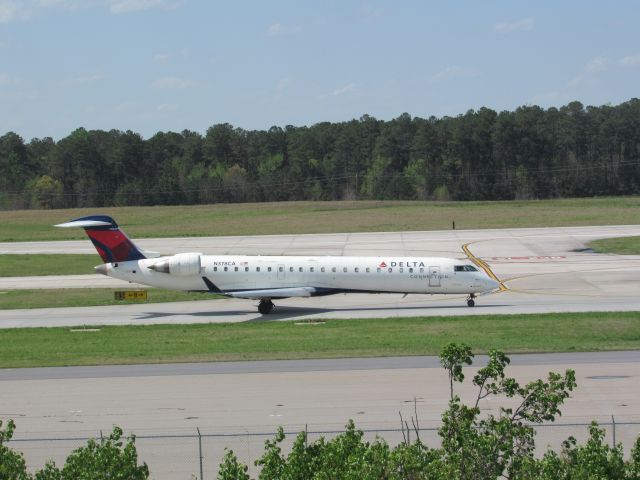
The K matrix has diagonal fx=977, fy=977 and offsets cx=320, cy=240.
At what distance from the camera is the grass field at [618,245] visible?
63.6 m

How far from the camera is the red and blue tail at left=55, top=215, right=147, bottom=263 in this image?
44.0m

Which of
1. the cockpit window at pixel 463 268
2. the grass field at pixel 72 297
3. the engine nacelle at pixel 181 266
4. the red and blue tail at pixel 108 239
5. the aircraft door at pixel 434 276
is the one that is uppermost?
the red and blue tail at pixel 108 239

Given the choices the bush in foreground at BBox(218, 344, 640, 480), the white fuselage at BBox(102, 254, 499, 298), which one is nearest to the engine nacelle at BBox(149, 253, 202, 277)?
the white fuselage at BBox(102, 254, 499, 298)

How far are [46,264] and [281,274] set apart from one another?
28.6m

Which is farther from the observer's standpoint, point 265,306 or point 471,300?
point 265,306

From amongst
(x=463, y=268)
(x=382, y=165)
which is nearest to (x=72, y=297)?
(x=463, y=268)

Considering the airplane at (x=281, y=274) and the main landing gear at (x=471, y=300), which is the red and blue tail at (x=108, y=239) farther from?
the main landing gear at (x=471, y=300)

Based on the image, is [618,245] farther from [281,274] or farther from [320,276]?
[281,274]

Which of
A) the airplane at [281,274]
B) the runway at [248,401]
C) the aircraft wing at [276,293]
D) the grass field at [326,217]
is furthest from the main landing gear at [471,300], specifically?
the grass field at [326,217]

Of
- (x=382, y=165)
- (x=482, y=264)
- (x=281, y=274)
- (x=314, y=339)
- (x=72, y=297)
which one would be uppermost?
(x=382, y=165)

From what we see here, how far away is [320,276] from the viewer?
43125 millimetres

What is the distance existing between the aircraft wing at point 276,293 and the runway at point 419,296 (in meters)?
0.97

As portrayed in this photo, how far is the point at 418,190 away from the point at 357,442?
134m

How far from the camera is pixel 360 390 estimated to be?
1045 inches
